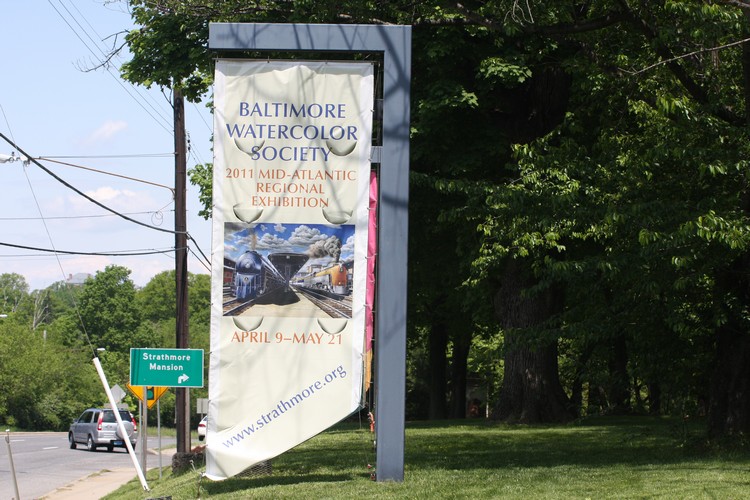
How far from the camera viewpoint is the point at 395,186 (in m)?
11.5

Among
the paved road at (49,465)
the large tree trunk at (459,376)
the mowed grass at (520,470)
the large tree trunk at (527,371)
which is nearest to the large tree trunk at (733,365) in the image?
the mowed grass at (520,470)

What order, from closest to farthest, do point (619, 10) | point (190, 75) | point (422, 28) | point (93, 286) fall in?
point (619, 10) → point (422, 28) → point (190, 75) → point (93, 286)

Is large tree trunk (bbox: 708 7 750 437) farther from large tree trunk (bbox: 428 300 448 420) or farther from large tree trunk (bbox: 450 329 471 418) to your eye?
large tree trunk (bbox: 450 329 471 418)

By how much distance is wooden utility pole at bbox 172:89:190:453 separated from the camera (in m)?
25.6

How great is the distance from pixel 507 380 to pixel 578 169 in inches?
436

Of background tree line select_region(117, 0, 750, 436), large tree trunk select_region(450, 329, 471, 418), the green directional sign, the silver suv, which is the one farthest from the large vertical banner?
the silver suv

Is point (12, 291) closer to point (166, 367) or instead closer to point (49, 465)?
point (49, 465)

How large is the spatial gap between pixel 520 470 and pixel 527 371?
1182cm

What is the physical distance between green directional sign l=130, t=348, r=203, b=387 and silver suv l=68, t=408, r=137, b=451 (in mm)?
20010

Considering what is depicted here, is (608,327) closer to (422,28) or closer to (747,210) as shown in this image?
(747,210)

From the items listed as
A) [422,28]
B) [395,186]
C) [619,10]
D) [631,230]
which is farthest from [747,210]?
[422,28]

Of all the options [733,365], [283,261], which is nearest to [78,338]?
[733,365]

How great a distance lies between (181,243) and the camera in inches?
1012

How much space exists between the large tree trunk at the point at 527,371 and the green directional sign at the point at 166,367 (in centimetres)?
726
